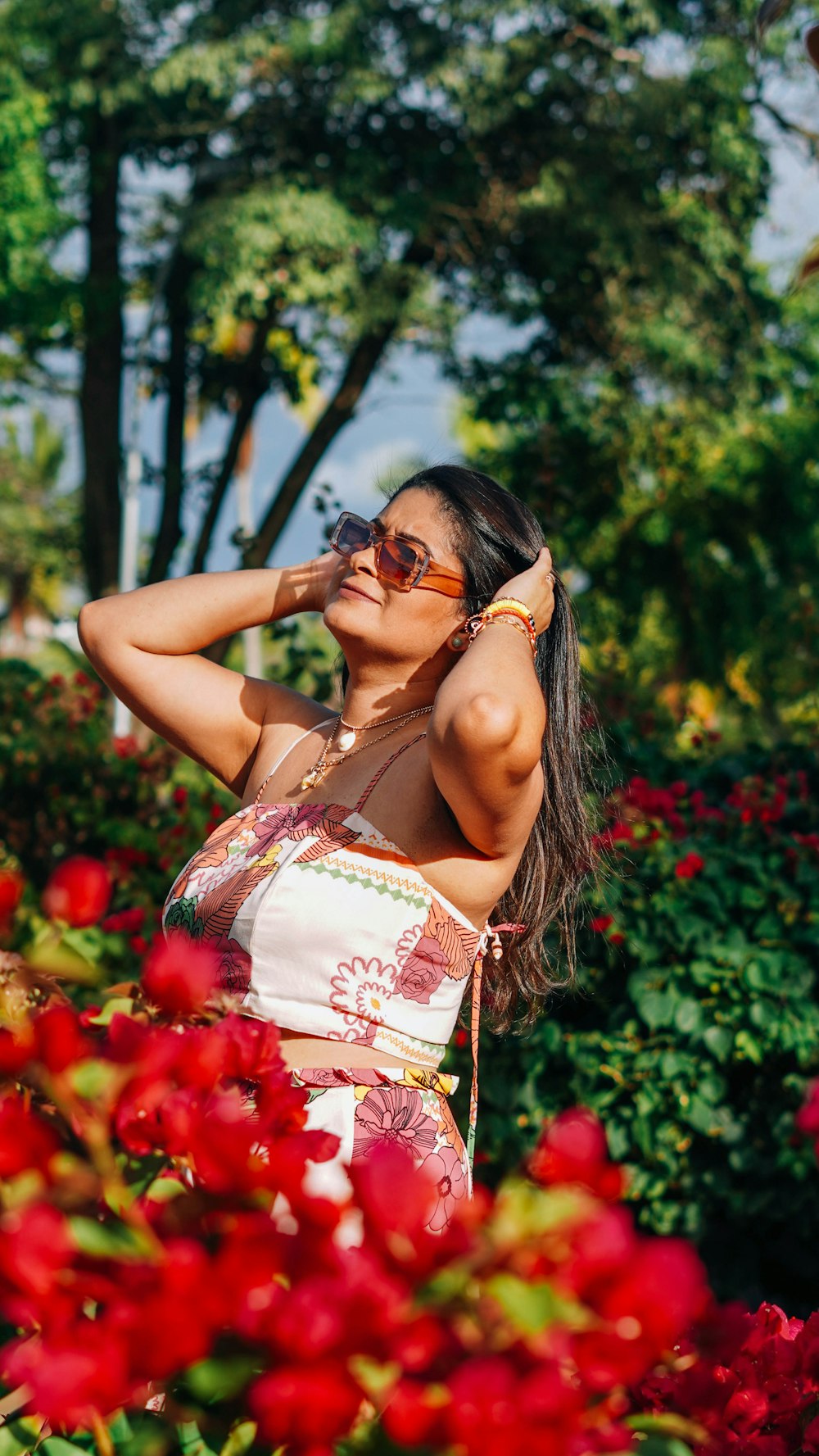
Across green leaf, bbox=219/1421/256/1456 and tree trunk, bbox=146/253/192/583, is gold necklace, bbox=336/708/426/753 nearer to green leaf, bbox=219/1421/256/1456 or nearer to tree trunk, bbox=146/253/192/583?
green leaf, bbox=219/1421/256/1456

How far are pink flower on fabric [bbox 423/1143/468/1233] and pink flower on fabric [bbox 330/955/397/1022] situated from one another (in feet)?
0.70

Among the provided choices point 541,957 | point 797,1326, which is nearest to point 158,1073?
point 797,1326

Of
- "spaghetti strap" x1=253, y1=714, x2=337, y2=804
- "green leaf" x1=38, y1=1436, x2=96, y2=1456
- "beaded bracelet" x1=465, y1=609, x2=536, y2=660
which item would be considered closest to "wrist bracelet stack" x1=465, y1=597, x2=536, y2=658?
"beaded bracelet" x1=465, y1=609, x2=536, y2=660

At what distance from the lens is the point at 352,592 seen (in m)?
2.02

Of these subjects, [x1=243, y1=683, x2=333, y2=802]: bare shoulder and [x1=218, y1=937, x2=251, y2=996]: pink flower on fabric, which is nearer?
[x1=218, y1=937, x2=251, y2=996]: pink flower on fabric

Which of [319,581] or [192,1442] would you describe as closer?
Answer: [192,1442]

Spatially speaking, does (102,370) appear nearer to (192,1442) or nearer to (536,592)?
(536,592)

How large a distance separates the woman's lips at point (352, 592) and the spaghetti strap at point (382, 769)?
24 cm

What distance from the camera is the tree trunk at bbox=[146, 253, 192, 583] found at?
11.4 metres

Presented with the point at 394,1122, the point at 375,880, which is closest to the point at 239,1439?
the point at 394,1122

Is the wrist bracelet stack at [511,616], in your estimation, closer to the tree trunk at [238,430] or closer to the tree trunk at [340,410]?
the tree trunk at [340,410]

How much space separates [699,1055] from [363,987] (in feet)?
5.30

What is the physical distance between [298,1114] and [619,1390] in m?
0.27

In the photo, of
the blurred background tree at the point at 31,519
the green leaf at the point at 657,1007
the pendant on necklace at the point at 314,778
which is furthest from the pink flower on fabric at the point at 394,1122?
the blurred background tree at the point at 31,519
